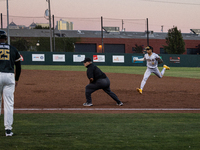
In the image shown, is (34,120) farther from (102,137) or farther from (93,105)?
(93,105)

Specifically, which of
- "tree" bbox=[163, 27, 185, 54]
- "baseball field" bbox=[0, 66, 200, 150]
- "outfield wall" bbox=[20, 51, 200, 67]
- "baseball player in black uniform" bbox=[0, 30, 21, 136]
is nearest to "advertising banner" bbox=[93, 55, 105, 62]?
"outfield wall" bbox=[20, 51, 200, 67]

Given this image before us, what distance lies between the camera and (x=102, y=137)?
4.86m

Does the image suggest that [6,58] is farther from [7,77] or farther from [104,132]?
[104,132]

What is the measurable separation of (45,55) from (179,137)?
3566 centimetres

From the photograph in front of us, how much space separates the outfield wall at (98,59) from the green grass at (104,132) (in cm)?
3292

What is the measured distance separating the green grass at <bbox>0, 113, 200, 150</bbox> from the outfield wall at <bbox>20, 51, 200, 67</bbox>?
3292cm

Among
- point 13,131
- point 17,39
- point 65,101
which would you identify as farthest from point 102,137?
point 17,39

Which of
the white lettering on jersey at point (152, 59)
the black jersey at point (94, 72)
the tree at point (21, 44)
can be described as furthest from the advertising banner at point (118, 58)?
the black jersey at point (94, 72)

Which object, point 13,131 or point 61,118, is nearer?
point 13,131

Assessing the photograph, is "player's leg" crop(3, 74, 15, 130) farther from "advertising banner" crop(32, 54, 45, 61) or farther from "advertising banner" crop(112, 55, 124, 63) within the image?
"advertising banner" crop(112, 55, 124, 63)

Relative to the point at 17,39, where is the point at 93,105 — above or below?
below

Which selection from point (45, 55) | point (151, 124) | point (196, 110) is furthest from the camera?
point (45, 55)

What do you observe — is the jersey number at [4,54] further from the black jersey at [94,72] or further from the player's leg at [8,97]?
the black jersey at [94,72]

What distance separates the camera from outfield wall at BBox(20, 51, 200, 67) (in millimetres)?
39078
